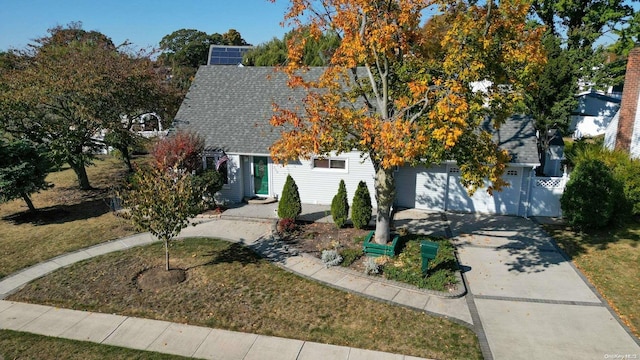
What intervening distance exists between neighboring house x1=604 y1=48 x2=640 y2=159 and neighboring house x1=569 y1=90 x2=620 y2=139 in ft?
62.8

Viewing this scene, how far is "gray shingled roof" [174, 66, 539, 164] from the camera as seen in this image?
60.4 feet

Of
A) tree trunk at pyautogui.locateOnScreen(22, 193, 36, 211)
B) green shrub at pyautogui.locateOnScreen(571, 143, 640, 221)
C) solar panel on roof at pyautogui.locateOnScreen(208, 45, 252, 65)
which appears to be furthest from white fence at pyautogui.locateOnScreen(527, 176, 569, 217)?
solar panel on roof at pyautogui.locateOnScreen(208, 45, 252, 65)

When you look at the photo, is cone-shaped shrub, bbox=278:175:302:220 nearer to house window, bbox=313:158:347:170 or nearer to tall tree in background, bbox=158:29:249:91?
house window, bbox=313:158:347:170

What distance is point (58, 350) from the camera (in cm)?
920

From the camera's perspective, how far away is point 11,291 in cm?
1204

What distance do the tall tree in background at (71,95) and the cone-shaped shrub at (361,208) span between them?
512 inches

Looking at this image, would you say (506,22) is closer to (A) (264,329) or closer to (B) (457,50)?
(B) (457,50)

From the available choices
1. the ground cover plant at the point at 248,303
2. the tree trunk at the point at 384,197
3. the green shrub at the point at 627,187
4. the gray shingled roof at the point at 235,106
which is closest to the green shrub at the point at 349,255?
the tree trunk at the point at 384,197

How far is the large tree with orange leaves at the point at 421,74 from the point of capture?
34.9ft

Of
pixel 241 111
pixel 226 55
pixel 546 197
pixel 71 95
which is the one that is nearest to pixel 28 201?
pixel 71 95

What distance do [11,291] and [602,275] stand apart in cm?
1779

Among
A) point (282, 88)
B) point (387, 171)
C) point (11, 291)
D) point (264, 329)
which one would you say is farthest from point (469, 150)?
point (11, 291)

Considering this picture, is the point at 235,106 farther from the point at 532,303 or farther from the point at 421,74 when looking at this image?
the point at 532,303

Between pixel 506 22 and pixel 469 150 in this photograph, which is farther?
pixel 469 150
